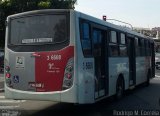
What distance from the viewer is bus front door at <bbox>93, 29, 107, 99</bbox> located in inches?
436

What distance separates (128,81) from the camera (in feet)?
50.1

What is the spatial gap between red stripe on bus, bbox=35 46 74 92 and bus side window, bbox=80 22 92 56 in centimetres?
57

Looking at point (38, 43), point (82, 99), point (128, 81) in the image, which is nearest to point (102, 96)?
point (82, 99)

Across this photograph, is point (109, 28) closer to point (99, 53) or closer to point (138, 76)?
point (99, 53)

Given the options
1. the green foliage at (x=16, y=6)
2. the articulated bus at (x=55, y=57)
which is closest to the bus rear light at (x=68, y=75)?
the articulated bus at (x=55, y=57)

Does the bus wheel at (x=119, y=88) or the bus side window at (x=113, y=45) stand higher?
the bus side window at (x=113, y=45)

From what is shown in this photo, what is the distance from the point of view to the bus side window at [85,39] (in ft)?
33.0

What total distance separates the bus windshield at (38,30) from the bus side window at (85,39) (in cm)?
50

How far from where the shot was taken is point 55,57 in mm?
9828

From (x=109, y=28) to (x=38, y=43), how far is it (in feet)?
10.1

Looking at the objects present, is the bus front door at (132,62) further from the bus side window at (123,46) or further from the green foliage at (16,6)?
the green foliage at (16,6)

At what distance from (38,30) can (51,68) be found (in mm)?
1187

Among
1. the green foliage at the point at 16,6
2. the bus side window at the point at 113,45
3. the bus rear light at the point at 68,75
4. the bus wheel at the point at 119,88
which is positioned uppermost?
the green foliage at the point at 16,6

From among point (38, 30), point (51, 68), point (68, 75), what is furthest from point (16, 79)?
point (68, 75)
